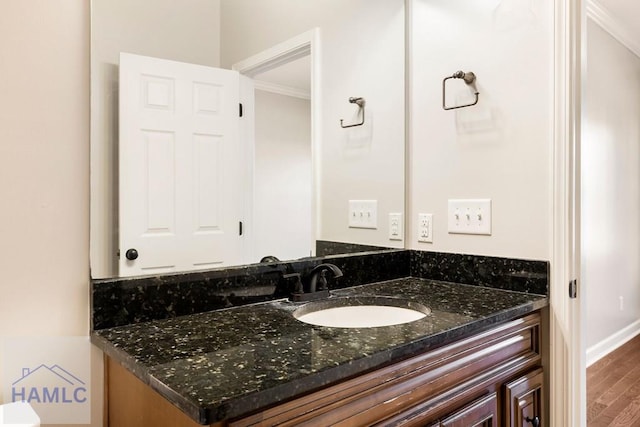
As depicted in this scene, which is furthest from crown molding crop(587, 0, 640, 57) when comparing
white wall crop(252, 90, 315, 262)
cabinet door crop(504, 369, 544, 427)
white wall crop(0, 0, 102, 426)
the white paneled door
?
white wall crop(0, 0, 102, 426)

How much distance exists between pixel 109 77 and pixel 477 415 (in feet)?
4.18

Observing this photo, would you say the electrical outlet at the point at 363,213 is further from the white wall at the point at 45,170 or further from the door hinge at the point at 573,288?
the white wall at the point at 45,170

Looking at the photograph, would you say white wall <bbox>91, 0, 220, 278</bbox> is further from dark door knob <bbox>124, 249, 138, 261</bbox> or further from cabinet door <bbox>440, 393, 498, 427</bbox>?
cabinet door <bbox>440, 393, 498, 427</bbox>

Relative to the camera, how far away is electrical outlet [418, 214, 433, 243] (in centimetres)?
178

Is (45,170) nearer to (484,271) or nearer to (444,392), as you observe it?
(444,392)

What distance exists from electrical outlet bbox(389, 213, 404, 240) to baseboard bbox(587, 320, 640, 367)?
249 centimetres

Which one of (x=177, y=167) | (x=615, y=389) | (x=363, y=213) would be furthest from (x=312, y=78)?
(x=615, y=389)

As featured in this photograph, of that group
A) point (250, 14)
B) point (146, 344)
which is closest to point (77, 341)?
point (146, 344)

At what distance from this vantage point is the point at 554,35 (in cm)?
143

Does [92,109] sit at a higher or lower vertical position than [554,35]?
lower

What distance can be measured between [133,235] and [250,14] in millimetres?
765

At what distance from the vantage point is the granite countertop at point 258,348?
0.74 m

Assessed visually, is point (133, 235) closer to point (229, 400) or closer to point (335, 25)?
point (229, 400)

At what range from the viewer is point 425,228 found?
179cm
